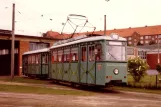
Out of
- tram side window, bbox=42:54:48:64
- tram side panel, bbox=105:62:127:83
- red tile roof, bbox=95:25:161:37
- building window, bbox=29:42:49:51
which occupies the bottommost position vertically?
tram side panel, bbox=105:62:127:83

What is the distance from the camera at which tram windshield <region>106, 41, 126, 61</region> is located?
1747cm

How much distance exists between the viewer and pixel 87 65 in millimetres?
18625

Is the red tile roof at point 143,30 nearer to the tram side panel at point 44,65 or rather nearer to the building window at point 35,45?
the building window at point 35,45

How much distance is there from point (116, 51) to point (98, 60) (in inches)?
45.1

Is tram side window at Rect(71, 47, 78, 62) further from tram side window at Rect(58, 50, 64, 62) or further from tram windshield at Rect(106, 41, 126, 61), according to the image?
tram windshield at Rect(106, 41, 126, 61)

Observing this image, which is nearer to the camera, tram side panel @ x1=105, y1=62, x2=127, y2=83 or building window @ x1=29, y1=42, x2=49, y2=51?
tram side panel @ x1=105, y1=62, x2=127, y2=83

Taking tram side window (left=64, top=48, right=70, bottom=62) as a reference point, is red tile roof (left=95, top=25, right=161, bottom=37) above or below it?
above

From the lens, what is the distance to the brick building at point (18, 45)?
3957cm

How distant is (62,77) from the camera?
Answer: 2302 centimetres

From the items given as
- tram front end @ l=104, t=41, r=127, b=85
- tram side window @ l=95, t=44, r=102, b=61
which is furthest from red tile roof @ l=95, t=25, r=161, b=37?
tram side window @ l=95, t=44, r=102, b=61

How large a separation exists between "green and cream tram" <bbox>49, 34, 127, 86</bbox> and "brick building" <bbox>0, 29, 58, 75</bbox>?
19553 millimetres

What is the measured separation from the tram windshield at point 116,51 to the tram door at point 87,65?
110 centimetres

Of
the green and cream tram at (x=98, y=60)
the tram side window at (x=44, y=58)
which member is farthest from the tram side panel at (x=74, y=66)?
the tram side window at (x=44, y=58)

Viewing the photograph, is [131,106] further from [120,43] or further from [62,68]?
[62,68]
